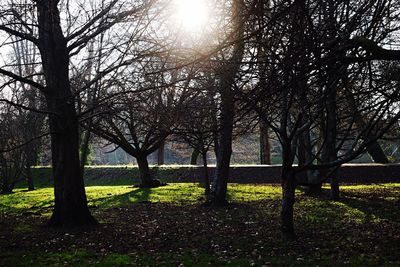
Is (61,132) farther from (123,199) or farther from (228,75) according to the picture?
(123,199)

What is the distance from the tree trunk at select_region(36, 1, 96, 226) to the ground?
2.06ft

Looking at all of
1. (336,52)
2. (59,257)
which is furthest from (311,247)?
(59,257)

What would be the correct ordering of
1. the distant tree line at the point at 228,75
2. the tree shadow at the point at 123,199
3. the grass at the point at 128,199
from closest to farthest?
the distant tree line at the point at 228,75 < the grass at the point at 128,199 < the tree shadow at the point at 123,199

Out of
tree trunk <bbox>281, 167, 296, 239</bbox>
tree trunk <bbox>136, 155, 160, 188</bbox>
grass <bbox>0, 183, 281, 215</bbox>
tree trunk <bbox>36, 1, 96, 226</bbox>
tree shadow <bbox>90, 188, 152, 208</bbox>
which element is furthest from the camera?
tree trunk <bbox>136, 155, 160, 188</bbox>

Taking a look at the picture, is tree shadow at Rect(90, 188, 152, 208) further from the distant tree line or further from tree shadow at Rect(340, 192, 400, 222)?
tree shadow at Rect(340, 192, 400, 222)

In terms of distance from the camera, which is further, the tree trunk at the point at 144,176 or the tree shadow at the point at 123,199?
the tree trunk at the point at 144,176

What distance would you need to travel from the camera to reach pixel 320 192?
1673 cm

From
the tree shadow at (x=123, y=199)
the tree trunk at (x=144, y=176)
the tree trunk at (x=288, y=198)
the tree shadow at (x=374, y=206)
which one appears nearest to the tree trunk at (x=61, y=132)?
the tree shadow at (x=123, y=199)

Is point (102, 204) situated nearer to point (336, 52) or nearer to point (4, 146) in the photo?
point (4, 146)

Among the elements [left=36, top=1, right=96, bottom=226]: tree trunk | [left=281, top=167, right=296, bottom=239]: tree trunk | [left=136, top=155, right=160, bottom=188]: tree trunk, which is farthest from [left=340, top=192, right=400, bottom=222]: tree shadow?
[left=136, top=155, right=160, bottom=188]: tree trunk

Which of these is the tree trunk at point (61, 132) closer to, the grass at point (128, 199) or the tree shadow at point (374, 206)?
the grass at point (128, 199)

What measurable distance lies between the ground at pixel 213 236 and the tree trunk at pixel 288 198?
0.21 metres

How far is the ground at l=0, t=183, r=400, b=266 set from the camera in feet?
23.1

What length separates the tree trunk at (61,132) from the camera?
10.3m
